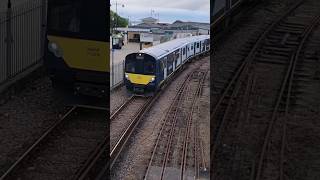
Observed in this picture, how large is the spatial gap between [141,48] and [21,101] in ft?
20.3

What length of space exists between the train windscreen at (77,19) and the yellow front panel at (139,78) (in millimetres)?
2237

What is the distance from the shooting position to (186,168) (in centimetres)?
546

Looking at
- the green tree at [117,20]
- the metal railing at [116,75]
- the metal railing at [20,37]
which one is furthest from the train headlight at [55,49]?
the metal railing at [116,75]

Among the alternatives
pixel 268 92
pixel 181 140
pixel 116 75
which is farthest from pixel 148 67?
pixel 268 92

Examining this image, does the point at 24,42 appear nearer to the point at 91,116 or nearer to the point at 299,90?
the point at 91,116

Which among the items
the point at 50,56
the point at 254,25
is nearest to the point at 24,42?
the point at 50,56

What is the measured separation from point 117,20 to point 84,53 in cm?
334

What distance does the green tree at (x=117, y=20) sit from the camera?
5.23m

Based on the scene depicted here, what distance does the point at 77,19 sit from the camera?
27.9 ft

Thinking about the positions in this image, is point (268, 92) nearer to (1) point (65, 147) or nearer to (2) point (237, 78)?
(2) point (237, 78)

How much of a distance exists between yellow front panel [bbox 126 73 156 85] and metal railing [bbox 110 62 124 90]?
0.51ft

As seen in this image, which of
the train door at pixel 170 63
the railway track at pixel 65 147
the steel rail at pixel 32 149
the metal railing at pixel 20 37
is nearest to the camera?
the train door at pixel 170 63

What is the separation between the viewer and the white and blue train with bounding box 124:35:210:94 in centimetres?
530

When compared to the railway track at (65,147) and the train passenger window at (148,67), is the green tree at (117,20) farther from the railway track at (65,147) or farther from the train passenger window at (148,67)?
the railway track at (65,147)
